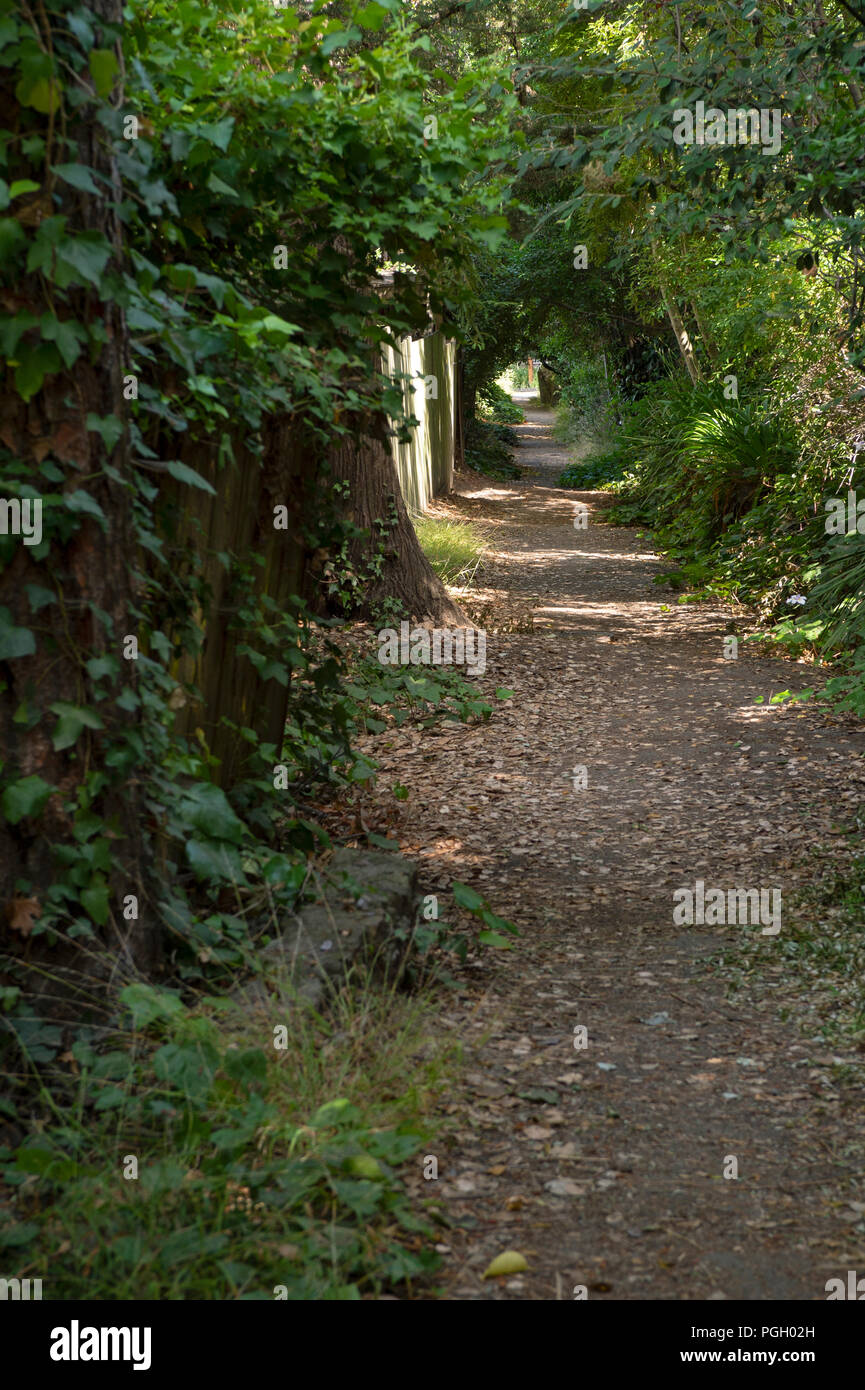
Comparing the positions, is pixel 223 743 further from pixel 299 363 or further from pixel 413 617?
pixel 413 617

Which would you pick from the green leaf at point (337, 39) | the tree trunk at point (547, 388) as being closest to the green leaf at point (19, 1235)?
the green leaf at point (337, 39)

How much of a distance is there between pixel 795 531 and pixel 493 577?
3.28 m

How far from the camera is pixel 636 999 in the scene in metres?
3.97

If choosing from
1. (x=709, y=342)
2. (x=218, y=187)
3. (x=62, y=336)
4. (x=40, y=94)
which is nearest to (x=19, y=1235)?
(x=62, y=336)

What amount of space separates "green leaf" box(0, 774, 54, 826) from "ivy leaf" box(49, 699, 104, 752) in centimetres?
10

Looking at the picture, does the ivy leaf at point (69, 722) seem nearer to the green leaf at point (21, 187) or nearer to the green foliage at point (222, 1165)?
the green foliage at point (222, 1165)

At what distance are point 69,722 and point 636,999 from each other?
7.25 ft

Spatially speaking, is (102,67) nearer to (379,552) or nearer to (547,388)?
(379,552)

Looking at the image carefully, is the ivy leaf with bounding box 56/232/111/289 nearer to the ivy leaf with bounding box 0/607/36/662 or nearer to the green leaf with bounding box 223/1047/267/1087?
the ivy leaf with bounding box 0/607/36/662

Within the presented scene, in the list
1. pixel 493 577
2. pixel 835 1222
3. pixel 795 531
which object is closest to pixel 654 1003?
pixel 835 1222

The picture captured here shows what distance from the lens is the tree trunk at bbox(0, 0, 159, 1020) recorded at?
9.04 feet

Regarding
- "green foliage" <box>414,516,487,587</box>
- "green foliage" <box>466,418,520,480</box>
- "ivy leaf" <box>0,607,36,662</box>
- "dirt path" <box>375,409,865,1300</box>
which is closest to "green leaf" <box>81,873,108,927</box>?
"ivy leaf" <box>0,607,36,662</box>

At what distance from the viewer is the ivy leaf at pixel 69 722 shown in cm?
281

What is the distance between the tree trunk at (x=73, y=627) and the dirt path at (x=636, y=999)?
114 cm
